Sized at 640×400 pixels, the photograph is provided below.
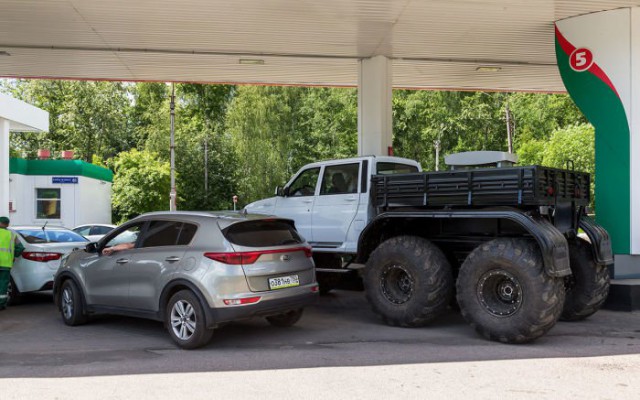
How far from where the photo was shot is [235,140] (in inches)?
1823

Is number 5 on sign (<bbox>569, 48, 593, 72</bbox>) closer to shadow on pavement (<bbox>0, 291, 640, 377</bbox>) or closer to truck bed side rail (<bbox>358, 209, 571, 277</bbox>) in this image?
shadow on pavement (<bbox>0, 291, 640, 377</bbox>)

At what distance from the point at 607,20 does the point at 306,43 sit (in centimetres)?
639

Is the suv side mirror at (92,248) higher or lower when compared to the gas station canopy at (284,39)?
lower

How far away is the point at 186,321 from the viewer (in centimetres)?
689

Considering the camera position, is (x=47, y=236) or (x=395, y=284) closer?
(x=395, y=284)

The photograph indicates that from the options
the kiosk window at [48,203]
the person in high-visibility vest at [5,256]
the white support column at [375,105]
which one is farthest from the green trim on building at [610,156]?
the kiosk window at [48,203]

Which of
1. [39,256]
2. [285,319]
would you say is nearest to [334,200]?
[285,319]

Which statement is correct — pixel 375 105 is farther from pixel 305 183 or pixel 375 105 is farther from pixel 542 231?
pixel 542 231

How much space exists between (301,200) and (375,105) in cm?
588

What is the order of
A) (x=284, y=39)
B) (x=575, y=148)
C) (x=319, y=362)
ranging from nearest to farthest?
1. (x=319, y=362)
2. (x=284, y=39)
3. (x=575, y=148)

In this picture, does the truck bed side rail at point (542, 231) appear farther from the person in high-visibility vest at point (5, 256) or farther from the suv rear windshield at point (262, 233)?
the person in high-visibility vest at point (5, 256)

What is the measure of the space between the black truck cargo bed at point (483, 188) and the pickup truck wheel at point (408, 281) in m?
0.62

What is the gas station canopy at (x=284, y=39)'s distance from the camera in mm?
11469

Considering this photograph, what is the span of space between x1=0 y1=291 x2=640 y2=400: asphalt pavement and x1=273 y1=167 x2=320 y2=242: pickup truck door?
1757mm
